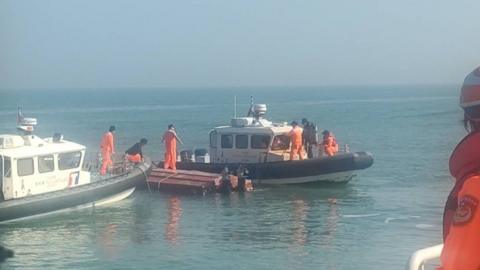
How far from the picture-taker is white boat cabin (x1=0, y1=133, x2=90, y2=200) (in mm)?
18172

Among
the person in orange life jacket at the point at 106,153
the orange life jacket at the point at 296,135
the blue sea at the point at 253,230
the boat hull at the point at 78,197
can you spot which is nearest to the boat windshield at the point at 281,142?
the orange life jacket at the point at 296,135

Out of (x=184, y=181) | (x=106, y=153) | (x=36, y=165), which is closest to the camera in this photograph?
(x=36, y=165)

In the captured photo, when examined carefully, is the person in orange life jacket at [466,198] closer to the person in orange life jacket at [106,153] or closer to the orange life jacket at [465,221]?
the orange life jacket at [465,221]

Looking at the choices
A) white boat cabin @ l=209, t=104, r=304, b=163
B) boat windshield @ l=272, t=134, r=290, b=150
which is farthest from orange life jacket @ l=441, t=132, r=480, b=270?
boat windshield @ l=272, t=134, r=290, b=150

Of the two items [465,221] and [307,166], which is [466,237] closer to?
[465,221]

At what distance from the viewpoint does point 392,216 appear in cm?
1930

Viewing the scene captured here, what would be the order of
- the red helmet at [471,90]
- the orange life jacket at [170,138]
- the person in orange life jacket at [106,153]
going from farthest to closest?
1. the orange life jacket at [170,138]
2. the person in orange life jacket at [106,153]
3. the red helmet at [471,90]

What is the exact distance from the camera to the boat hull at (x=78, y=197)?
1792cm

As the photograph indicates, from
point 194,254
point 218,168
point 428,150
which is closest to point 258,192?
point 218,168

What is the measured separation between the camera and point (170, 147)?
24.5 meters

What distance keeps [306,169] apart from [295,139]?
2.76 ft

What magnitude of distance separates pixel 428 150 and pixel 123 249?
25.3 m

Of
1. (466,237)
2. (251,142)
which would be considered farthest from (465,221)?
(251,142)

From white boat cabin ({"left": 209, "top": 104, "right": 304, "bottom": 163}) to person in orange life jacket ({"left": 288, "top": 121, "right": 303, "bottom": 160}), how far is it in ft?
1.18
